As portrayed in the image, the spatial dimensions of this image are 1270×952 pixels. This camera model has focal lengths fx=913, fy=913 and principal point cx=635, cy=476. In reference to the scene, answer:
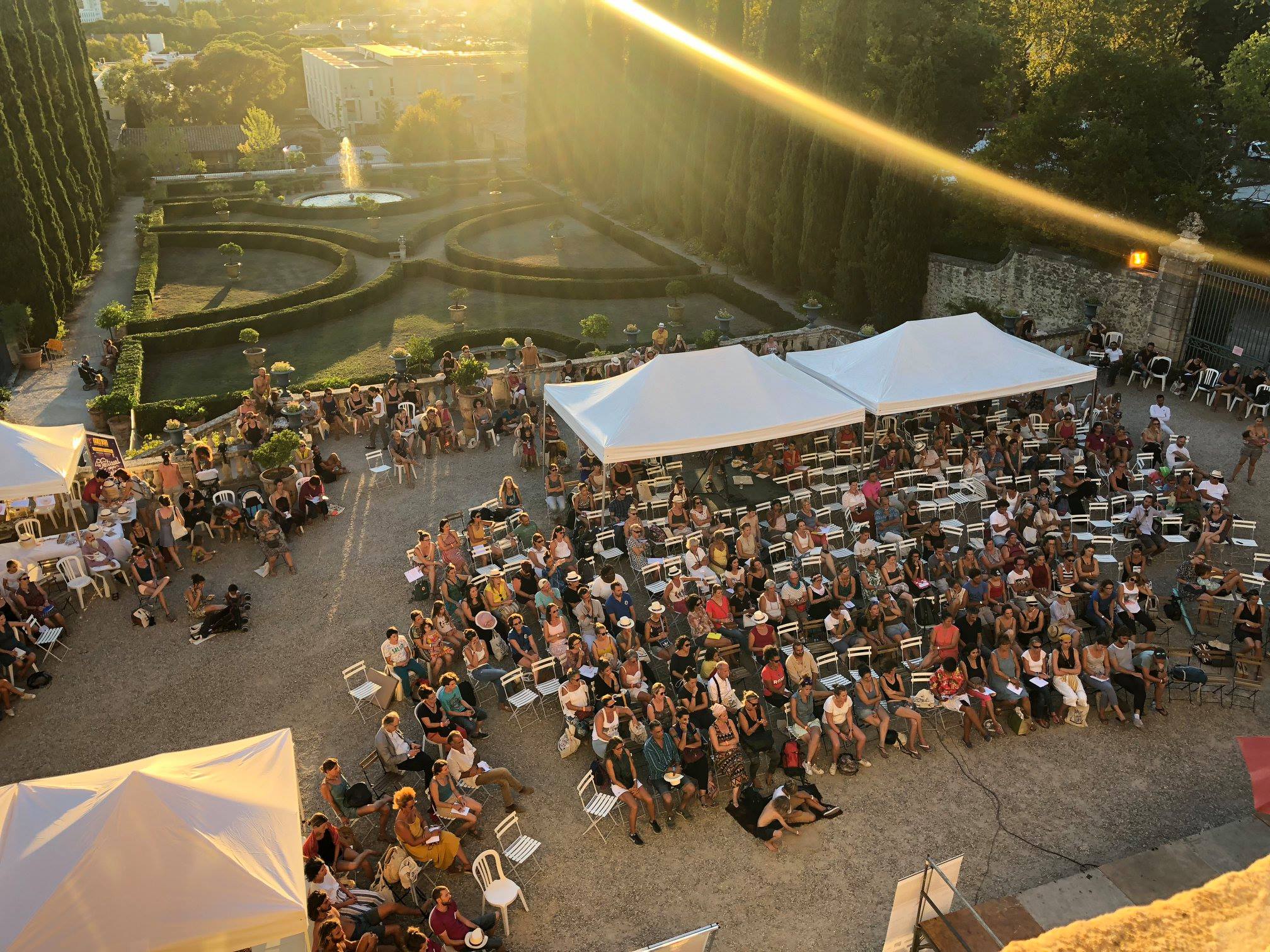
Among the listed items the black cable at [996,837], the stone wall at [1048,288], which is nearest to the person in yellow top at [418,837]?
the black cable at [996,837]

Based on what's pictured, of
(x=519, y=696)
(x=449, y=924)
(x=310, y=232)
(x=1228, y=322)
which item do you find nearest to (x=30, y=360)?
(x=310, y=232)

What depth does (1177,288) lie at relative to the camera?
1984 cm

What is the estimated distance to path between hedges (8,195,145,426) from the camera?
2298cm

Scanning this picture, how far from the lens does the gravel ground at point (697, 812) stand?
8.23 m

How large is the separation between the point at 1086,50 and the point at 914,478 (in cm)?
1597

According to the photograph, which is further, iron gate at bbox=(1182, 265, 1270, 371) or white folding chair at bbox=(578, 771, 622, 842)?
iron gate at bbox=(1182, 265, 1270, 371)

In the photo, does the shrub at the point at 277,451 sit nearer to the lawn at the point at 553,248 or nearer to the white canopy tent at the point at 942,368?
the white canopy tent at the point at 942,368

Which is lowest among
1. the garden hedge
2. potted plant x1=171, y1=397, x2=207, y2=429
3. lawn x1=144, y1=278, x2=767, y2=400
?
lawn x1=144, y1=278, x2=767, y2=400

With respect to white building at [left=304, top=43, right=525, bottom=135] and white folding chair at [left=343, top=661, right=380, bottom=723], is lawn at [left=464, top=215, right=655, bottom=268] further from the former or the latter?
white building at [left=304, top=43, right=525, bottom=135]

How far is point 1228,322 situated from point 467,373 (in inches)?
637

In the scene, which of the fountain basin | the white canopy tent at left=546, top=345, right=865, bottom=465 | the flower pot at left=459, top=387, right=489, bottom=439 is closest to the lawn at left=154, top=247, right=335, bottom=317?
the fountain basin

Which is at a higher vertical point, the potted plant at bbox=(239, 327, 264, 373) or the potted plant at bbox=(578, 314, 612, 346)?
the potted plant at bbox=(578, 314, 612, 346)

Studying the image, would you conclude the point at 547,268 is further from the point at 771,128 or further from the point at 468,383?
the point at 468,383

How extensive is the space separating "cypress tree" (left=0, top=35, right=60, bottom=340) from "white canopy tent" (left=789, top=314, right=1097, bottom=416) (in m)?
24.4
